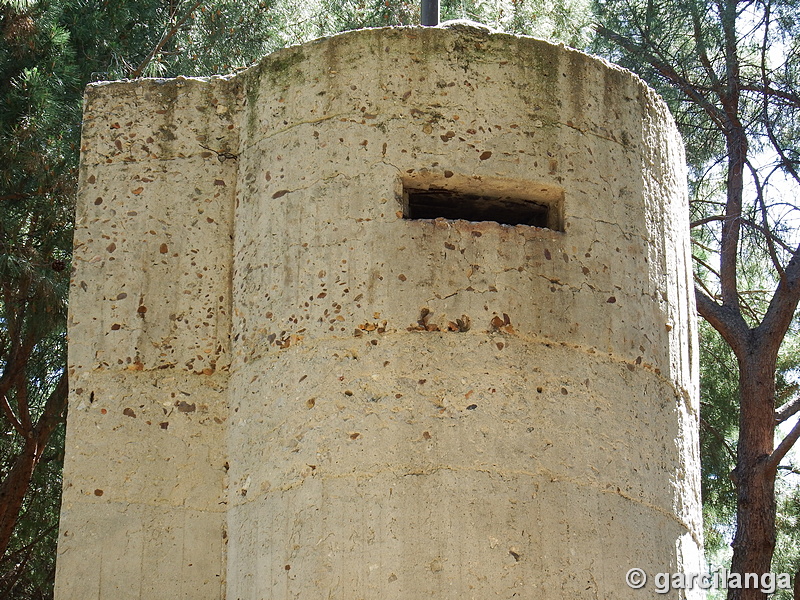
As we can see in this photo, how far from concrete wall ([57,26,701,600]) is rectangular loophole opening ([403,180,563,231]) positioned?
29 mm

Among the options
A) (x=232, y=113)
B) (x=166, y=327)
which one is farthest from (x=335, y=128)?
(x=166, y=327)

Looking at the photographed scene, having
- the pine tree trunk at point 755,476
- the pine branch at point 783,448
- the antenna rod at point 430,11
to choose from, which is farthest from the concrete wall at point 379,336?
the pine tree trunk at point 755,476

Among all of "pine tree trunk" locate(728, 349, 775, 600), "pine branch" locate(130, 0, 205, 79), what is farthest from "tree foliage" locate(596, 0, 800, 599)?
"pine branch" locate(130, 0, 205, 79)

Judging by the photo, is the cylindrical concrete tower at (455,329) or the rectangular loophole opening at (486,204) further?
the rectangular loophole opening at (486,204)

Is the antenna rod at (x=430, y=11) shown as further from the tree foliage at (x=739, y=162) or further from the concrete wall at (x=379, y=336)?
the tree foliage at (x=739, y=162)

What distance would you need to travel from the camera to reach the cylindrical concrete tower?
386 centimetres

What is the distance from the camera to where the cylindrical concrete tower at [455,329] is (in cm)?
386

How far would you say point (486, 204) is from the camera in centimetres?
450

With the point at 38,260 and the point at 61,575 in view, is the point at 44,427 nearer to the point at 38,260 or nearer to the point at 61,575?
the point at 38,260

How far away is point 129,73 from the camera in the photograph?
877 centimetres

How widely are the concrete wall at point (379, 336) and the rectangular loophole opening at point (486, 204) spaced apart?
29 millimetres

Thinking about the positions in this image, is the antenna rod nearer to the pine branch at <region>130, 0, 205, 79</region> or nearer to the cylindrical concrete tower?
the cylindrical concrete tower

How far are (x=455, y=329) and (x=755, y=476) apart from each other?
611cm

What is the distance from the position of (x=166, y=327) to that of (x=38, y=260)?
4.32 metres
